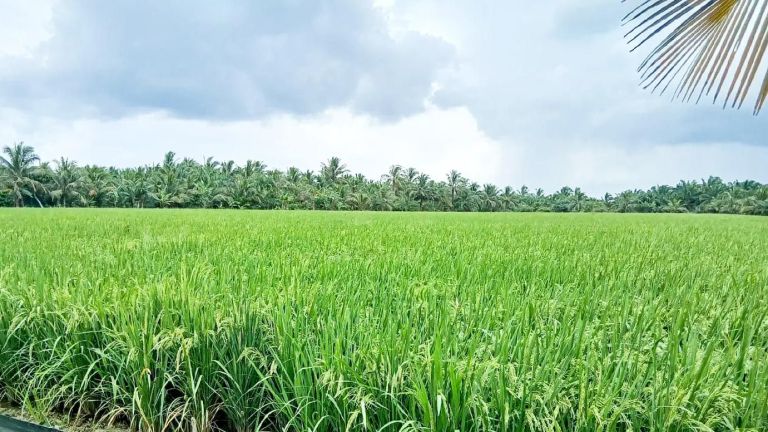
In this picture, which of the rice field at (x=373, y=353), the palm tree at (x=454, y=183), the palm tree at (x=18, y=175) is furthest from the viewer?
the palm tree at (x=454, y=183)

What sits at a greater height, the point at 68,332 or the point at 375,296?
the point at 375,296

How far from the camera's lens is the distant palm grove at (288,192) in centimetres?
3741

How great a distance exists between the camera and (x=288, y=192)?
1665 inches

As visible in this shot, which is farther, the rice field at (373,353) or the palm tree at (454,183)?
the palm tree at (454,183)

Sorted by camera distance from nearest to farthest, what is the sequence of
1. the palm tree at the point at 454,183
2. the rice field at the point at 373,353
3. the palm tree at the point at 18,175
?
the rice field at the point at 373,353 < the palm tree at the point at 18,175 < the palm tree at the point at 454,183

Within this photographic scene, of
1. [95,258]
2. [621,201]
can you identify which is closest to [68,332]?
[95,258]

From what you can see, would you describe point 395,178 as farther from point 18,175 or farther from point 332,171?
point 18,175

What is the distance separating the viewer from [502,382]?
1325 millimetres

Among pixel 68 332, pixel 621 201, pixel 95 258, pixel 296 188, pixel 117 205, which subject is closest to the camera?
pixel 68 332

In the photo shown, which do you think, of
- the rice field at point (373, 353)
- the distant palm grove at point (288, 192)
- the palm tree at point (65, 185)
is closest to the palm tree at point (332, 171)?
the distant palm grove at point (288, 192)

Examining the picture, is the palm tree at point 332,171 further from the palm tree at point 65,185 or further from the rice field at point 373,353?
the rice field at point 373,353

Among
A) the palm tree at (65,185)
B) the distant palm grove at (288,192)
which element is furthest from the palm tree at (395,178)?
the palm tree at (65,185)

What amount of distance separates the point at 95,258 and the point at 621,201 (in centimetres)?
5947

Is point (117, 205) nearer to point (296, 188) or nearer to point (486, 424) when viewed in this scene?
point (296, 188)
